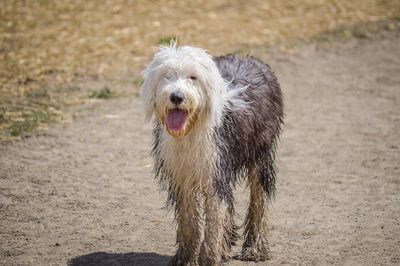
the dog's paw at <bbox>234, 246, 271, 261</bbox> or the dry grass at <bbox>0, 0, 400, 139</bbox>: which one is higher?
the dry grass at <bbox>0, 0, 400, 139</bbox>

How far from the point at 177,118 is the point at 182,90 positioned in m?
0.23

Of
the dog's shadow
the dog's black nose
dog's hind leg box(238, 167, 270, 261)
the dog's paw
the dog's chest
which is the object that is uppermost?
the dog's black nose

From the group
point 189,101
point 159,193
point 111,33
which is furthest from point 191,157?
point 111,33

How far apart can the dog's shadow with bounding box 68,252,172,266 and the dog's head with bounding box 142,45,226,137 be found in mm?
1306

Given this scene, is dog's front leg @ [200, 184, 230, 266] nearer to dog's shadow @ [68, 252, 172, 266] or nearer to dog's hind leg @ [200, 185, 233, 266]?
dog's hind leg @ [200, 185, 233, 266]

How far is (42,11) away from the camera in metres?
14.3

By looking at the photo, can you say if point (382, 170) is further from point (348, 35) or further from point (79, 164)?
point (348, 35)

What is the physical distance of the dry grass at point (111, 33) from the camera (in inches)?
419

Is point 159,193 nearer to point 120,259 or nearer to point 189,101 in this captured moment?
point 120,259

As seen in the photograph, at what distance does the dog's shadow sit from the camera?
6.04m

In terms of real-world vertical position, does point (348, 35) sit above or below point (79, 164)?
above

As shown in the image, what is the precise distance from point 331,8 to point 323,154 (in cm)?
720

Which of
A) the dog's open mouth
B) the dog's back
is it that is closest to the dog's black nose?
the dog's open mouth

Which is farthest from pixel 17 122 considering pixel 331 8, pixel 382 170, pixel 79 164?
pixel 331 8
